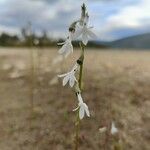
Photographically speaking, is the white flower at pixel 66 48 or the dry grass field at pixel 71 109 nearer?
the white flower at pixel 66 48

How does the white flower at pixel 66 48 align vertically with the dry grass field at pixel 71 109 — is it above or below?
above

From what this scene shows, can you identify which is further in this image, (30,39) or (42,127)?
(30,39)

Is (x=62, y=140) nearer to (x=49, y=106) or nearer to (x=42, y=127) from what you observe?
(x=42, y=127)

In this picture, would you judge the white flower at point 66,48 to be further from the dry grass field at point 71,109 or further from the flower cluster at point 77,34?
the dry grass field at point 71,109

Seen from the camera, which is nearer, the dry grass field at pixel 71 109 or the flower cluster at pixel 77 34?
the flower cluster at pixel 77 34

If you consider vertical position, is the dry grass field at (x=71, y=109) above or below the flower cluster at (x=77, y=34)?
below

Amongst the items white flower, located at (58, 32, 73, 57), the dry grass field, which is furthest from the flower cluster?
the dry grass field

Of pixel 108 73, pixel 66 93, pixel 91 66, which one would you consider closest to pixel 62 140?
pixel 66 93

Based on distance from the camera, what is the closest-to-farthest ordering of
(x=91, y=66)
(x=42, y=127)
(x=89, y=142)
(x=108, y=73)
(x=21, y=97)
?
(x=89, y=142) → (x=42, y=127) → (x=21, y=97) → (x=108, y=73) → (x=91, y=66)

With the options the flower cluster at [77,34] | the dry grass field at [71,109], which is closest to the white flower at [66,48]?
the flower cluster at [77,34]
